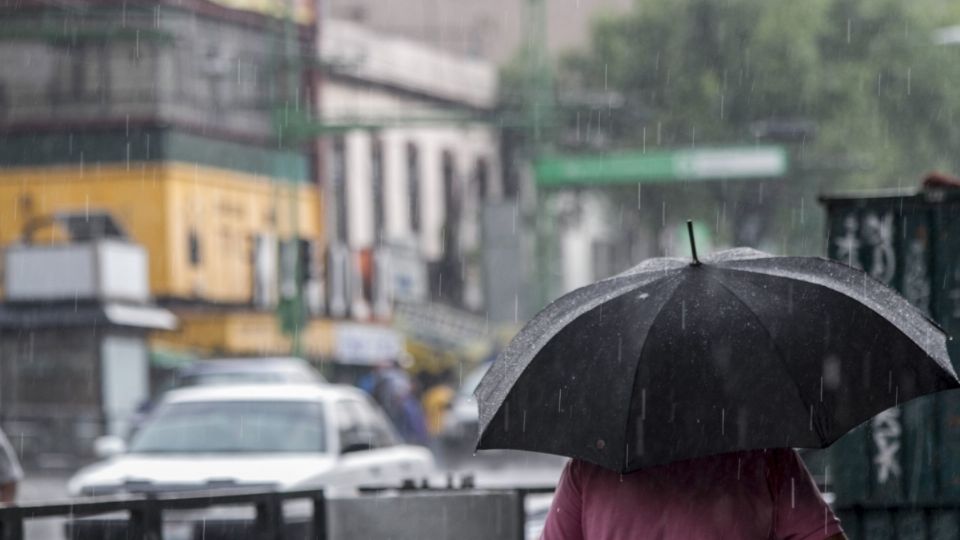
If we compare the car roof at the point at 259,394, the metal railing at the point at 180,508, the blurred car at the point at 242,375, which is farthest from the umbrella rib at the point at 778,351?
the blurred car at the point at 242,375

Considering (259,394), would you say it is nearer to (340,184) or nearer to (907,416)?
(907,416)

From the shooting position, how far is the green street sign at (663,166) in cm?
4197

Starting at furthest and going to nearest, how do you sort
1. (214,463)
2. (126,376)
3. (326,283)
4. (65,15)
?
(326,283)
(65,15)
(126,376)
(214,463)

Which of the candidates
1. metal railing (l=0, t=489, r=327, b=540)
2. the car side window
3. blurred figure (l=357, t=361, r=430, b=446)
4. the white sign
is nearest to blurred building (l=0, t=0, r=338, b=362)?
the white sign

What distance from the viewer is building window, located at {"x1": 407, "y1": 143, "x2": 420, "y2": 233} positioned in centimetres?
5952

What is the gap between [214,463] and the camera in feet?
43.3

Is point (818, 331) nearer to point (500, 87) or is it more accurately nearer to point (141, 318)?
point (141, 318)

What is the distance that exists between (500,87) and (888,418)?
60511 mm

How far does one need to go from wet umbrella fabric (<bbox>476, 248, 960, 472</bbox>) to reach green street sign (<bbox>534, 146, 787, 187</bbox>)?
37.0 m

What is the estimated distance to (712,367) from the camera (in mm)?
4398

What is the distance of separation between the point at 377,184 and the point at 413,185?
2428mm

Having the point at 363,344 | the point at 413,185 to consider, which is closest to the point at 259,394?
the point at 363,344

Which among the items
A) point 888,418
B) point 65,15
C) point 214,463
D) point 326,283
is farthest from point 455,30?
point 888,418

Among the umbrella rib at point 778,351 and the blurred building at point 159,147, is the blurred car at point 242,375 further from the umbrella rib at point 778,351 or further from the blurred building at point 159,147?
the umbrella rib at point 778,351
